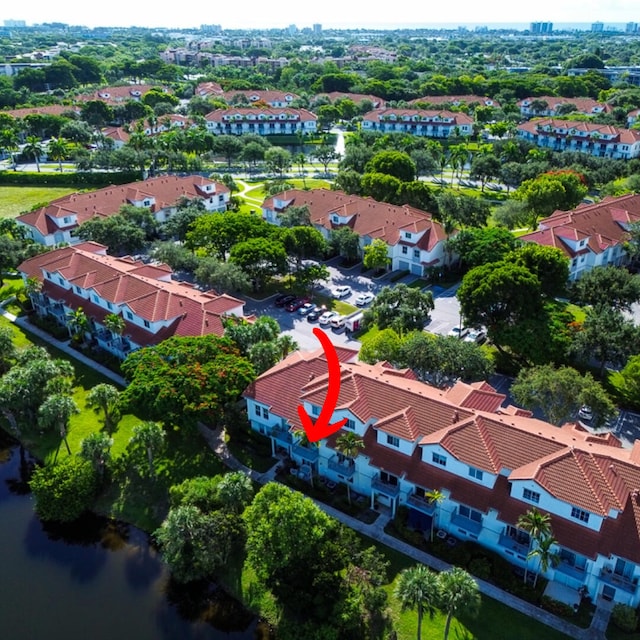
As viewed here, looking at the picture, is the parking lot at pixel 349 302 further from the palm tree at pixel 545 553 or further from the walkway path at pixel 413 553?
the palm tree at pixel 545 553

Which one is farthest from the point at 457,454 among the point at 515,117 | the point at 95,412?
the point at 515,117

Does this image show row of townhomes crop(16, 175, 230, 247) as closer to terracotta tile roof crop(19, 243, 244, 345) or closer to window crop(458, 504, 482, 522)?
terracotta tile roof crop(19, 243, 244, 345)

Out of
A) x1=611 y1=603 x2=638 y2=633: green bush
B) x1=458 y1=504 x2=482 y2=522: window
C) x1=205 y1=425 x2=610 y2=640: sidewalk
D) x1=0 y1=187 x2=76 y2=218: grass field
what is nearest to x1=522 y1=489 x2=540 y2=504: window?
x1=458 y1=504 x2=482 y2=522: window

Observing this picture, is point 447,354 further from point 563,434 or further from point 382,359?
point 563,434

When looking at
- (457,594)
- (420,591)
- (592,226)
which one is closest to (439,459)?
(457,594)

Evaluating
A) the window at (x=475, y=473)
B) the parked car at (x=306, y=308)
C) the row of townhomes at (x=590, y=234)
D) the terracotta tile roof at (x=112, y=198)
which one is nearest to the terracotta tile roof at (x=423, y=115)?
the terracotta tile roof at (x=112, y=198)

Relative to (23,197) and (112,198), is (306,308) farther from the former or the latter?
(23,197)
